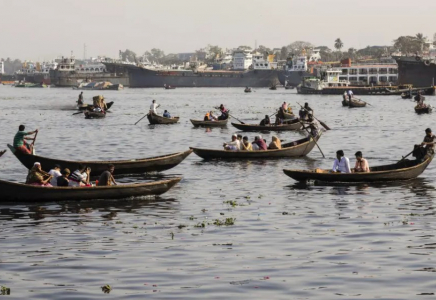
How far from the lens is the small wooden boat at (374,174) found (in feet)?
105

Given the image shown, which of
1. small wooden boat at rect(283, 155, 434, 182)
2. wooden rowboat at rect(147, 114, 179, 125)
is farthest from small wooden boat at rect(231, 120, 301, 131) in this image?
small wooden boat at rect(283, 155, 434, 182)

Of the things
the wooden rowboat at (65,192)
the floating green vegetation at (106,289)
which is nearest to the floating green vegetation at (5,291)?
the floating green vegetation at (106,289)

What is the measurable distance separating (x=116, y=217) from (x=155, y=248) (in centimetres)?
495

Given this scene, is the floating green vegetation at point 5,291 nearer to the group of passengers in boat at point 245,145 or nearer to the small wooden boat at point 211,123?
the group of passengers in boat at point 245,145

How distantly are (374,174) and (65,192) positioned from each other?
12.0m

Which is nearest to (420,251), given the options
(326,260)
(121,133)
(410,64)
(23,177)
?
A: (326,260)

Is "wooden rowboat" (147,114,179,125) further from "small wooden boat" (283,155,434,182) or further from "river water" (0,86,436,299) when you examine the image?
"small wooden boat" (283,155,434,182)

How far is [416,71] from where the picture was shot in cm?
18350

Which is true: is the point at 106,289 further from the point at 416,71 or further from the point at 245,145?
the point at 416,71

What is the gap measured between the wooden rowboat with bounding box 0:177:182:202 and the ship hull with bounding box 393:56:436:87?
15931cm

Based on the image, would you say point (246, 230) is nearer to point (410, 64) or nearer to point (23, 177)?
point (23, 177)

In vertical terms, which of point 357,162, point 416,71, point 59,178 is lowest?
point 59,178

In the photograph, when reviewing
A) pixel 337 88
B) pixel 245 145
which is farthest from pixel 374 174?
pixel 337 88

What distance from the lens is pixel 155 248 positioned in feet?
69.8
